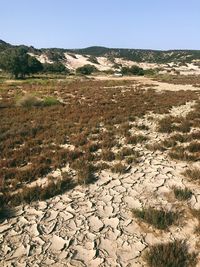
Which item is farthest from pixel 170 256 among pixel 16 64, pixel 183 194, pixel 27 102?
pixel 16 64

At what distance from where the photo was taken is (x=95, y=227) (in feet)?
23.2

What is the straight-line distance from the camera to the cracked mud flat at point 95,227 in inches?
239

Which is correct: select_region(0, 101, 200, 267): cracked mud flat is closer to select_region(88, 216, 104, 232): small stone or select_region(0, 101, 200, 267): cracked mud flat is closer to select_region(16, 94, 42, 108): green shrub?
select_region(88, 216, 104, 232): small stone

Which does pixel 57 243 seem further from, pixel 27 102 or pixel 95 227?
pixel 27 102

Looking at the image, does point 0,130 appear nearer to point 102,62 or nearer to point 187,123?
point 187,123

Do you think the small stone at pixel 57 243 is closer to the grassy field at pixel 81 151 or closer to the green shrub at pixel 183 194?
the grassy field at pixel 81 151

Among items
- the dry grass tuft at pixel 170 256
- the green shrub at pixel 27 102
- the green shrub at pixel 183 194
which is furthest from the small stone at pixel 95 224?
the green shrub at pixel 27 102

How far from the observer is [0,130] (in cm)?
1620

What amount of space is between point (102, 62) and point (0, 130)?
5825 inches

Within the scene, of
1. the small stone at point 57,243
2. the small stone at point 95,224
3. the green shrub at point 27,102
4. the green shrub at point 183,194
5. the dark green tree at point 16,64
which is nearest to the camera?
the small stone at point 57,243

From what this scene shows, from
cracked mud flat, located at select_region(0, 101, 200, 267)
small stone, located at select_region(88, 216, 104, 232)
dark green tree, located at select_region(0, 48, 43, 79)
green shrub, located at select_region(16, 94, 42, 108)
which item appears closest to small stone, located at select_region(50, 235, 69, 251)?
cracked mud flat, located at select_region(0, 101, 200, 267)

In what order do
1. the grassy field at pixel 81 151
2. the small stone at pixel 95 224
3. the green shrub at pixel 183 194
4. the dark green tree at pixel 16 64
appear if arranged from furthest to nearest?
1. the dark green tree at pixel 16 64
2. the green shrub at pixel 183 194
3. the grassy field at pixel 81 151
4. the small stone at pixel 95 224

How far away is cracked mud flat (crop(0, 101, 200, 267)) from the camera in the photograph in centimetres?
608

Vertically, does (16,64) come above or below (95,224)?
below
